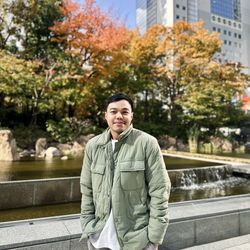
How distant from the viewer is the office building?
53812 millimetres

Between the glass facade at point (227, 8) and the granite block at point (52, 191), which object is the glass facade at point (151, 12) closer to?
the glass facade at point (227, 8)

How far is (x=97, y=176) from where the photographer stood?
1.71m

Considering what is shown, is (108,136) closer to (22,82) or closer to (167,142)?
(22,82)

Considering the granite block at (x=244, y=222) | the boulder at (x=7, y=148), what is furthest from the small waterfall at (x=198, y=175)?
the boulder at (x=7, y=148)

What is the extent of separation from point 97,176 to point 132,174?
0.85 ft

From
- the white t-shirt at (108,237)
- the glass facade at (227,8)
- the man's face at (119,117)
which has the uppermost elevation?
the glass facade at (227,8)

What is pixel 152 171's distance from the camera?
1619mm

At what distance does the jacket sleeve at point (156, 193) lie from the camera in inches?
60.7

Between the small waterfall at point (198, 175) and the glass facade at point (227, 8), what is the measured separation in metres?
62.8

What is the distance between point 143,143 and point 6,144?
8979 millimetres

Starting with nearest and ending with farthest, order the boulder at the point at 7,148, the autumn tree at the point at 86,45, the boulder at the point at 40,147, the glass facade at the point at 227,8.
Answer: the boulder at the point at 7,148, the boulder at the point at 40,147, the autumn tree at the point at 86,45, the glass facade at the point at 227,8

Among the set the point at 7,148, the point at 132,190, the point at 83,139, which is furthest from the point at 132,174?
the point at 83,139

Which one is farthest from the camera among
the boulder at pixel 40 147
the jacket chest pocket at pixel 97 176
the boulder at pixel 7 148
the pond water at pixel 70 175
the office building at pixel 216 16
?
the office building at pixel 216 16

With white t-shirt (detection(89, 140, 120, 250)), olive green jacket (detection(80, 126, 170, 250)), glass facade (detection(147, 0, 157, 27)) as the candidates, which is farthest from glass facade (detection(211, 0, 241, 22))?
white t-shirt (detection(89, 140, 120, 250))
